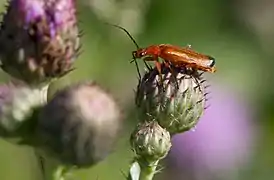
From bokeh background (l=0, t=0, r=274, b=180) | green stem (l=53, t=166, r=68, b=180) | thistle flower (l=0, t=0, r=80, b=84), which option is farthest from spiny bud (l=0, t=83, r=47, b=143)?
bokeh background (l=0, t=0, r=274, b=180)

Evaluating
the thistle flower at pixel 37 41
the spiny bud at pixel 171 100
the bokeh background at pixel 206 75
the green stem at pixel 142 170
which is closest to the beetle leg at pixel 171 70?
the spiny bud at pixel 171 100

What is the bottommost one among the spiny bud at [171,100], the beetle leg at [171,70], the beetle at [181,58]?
the spiny bud at [171,100]

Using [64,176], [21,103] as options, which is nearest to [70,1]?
[21,103]

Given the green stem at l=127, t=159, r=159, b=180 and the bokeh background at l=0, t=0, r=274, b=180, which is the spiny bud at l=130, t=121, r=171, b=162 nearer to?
the green stem at l=127, t=159, r=159, b=180

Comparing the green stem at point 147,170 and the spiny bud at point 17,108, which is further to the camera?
the green stem at point 147,170

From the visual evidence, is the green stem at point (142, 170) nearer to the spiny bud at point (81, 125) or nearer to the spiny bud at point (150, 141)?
the spiny bud at point (150, 141)

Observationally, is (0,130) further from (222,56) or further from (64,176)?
(222,56)
